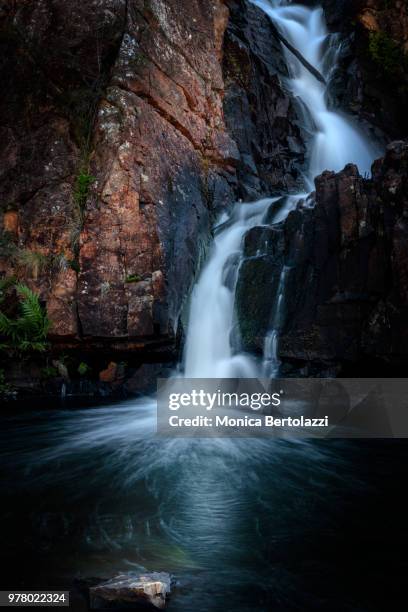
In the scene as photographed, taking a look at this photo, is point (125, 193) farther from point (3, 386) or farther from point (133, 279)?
point (3, 386)

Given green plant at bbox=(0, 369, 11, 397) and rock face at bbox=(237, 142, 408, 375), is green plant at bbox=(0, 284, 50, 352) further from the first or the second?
rock face at bbox=(237, 142, 408, 375)

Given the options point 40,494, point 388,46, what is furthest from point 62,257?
point 388,46

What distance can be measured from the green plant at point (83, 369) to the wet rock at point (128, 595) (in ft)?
23.2

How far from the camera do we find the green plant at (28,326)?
8.41 metres

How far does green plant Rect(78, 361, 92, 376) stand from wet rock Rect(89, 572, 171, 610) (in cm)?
707

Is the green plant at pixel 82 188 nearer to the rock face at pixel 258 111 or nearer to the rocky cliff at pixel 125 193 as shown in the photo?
the rocky cliff at pixel 125 193

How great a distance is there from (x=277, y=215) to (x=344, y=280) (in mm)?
3943

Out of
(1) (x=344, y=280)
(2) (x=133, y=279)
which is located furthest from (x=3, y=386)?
(1) (x=344, y=280)

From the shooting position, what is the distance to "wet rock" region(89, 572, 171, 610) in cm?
231

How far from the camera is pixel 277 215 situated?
37.6 feet

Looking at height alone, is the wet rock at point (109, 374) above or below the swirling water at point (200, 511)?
above

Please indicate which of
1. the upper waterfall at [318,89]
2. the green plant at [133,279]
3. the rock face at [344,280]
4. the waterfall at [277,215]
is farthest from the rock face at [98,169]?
the upper waterfall at [318,89]

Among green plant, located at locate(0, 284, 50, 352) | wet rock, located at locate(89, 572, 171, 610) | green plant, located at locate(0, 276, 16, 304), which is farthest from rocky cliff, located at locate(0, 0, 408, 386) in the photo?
wet rock, located at locate(89, 572, 171, 610)

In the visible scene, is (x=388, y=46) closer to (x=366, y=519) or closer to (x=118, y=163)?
(x=118, y=163)
